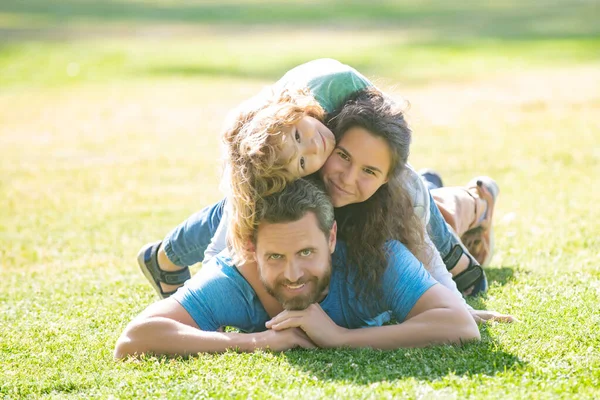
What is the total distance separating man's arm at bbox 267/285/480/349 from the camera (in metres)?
4.77

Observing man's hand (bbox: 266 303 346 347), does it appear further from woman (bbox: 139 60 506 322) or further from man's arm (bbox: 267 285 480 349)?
woman (bbox: 139 60 506 322)

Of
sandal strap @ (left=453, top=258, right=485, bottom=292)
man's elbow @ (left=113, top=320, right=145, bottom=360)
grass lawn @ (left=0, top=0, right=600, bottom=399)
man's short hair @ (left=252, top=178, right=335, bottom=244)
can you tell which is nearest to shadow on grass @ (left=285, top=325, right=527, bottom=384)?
grass lawn @ (left=0, top=0, right=600, bottom=399)

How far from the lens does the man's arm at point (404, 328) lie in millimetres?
4766

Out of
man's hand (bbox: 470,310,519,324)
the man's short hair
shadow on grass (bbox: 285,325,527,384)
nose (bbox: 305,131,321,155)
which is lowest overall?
shadow on grass (bbox: 285,325,527,384)

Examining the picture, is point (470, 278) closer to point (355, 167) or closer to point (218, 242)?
point (355, 167)

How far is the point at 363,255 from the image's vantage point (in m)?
5.11

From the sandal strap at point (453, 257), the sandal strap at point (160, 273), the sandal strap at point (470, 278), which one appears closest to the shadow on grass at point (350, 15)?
the sandal strap at point (453, 257)

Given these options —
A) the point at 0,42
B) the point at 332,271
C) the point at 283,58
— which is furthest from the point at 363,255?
the point at 0,42

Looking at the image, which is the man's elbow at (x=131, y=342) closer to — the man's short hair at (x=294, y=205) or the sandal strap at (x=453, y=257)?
the man's short hair at (x=294, y=205)

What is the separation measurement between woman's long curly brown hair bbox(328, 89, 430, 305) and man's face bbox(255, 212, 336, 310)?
325mm

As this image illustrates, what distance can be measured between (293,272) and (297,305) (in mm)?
204

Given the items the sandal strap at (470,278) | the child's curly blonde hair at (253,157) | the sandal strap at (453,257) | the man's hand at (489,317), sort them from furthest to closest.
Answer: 1. the sandal strap at (453,257)
2. the sandal strap at (470,278)
3. the man's hand at (489,317)
4. the child's curly blonde hair at (253,157)

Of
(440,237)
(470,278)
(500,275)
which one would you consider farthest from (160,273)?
(500,275)

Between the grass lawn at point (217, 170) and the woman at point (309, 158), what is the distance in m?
0.49
